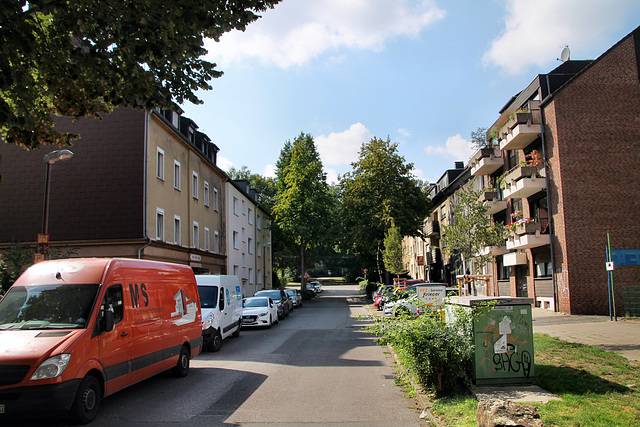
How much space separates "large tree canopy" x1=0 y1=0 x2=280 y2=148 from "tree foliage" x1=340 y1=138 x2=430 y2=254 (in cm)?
3349

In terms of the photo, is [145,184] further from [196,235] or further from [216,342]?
[216,342]

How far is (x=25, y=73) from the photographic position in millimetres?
6602

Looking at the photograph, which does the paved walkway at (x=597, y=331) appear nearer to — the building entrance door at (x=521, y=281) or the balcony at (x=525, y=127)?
the building entrance door at (x=521, y=281)

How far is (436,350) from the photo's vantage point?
7.18 meters

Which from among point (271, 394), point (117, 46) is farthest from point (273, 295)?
point (117, 46)

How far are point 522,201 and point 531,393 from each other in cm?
2258

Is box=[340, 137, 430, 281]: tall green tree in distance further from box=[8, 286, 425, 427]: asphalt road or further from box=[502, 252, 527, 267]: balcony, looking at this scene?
box=[8, 286, 425, 427]: asphalt road

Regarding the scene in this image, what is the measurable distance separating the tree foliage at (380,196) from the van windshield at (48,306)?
34369 millimetres

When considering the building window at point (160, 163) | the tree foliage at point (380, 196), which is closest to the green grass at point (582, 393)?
the building window at point (160, 163)

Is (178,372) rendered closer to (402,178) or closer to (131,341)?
(131,341)

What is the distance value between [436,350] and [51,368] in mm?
5133

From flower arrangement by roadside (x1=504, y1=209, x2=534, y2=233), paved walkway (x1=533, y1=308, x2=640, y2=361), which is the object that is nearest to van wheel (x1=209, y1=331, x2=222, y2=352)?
paved walkway (x1=533, y1=308, x2=640, y2=361)

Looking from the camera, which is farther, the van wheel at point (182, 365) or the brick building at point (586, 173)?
the brick building at point (586, 173)

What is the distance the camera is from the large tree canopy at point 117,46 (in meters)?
6.70
